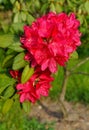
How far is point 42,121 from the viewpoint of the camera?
4492mm

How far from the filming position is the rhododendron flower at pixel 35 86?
8.85ft

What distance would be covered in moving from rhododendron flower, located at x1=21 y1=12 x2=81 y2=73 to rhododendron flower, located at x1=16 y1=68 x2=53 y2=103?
18 centimetres

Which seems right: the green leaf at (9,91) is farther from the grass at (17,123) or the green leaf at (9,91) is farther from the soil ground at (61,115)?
the soil ground at (61,115)

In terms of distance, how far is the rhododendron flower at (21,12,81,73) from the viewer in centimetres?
243

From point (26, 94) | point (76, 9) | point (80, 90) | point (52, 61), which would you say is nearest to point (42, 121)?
point (80, 90)

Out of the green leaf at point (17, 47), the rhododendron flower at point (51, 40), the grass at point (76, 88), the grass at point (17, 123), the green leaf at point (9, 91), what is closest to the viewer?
the rhododendron flower at point (51, 40)

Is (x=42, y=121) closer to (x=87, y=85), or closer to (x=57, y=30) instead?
(x=87, y=85)

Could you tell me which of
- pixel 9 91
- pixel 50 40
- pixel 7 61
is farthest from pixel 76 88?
pixel 50 40

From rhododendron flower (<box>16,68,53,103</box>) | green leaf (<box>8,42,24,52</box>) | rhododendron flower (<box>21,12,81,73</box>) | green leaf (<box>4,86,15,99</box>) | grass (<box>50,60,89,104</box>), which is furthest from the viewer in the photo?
grass (<box>50,60,89,104</box>)

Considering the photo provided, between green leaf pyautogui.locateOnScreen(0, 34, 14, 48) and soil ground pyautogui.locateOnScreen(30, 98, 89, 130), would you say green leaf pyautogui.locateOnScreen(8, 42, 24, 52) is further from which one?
soil ground pyautogui.locateOnScreen(30, 98, 89, 130)

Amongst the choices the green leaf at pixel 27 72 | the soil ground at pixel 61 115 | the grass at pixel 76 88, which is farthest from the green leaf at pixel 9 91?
the grass at pixel 76 88

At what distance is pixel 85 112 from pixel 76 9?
1139 mm

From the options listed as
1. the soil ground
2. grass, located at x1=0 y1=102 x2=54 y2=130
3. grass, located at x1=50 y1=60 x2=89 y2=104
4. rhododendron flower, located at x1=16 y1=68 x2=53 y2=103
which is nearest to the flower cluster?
rhododendron flower, located at x1=16 y1=68 x2=53 y2=103

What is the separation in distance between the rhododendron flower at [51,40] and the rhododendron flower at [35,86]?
0.18 m
